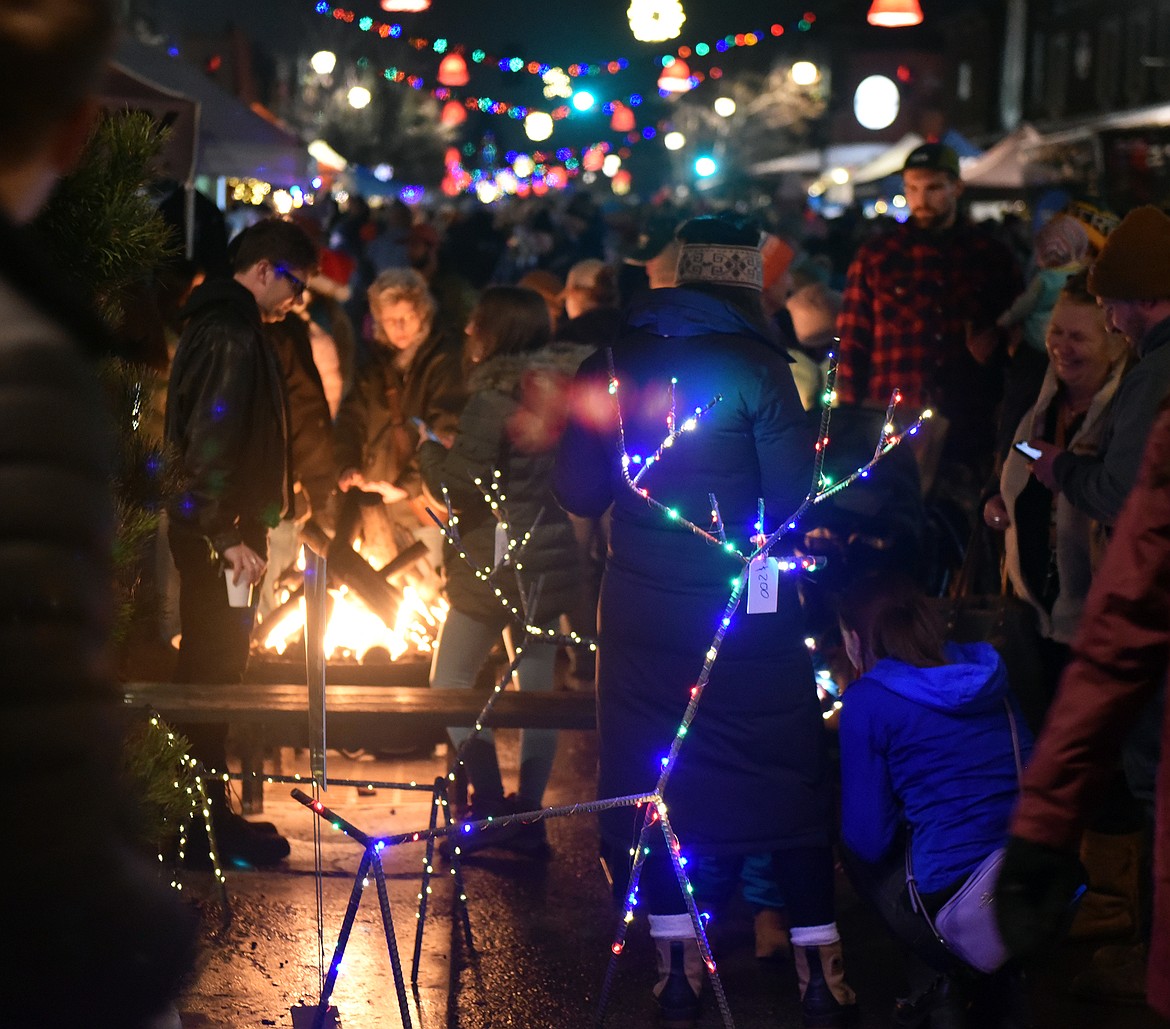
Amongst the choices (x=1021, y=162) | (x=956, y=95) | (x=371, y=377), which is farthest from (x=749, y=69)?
(x=371, y=377)

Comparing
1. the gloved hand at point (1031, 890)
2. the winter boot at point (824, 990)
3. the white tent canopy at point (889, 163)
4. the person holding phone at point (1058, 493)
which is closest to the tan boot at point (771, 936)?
the winter boot at point (824, 990)

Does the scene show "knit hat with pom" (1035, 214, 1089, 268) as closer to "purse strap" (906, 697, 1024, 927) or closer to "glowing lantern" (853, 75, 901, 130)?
"purse strap" (906, 697, 1024, 927)

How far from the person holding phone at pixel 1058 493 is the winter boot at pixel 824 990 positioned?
1416 millimetres

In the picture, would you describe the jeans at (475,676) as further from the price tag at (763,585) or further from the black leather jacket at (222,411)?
the price tag at (763,585)

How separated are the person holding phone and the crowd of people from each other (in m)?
0.01

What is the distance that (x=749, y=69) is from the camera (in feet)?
214

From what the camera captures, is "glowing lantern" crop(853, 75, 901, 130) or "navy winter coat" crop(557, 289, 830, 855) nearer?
"navy winter coat" crop(557, 289, 830, 855)

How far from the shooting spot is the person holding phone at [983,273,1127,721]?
555 cm

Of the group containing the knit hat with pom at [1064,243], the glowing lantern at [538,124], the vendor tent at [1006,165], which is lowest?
the knit hat with pom at [1064,243]

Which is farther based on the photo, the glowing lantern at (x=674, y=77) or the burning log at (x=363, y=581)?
the glowing lantern at (x=674, y=77)

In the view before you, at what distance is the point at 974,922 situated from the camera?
430 cm

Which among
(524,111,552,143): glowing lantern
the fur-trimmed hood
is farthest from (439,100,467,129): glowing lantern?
the fur-trimmed hood

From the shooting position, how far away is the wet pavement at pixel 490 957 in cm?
497

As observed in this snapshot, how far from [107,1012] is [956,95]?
51.3 metres
